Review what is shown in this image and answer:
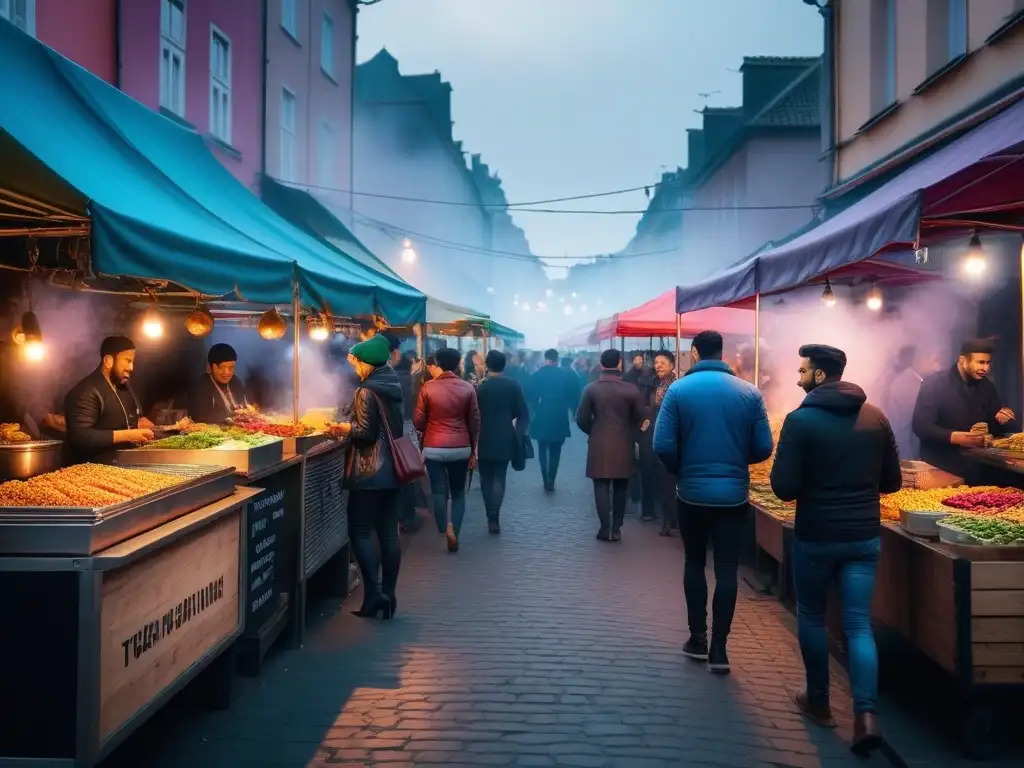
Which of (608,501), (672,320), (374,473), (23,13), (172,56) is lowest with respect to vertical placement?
(608,501)

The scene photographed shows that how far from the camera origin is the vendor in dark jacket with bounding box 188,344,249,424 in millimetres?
8898

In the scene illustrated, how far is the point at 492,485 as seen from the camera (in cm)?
1078

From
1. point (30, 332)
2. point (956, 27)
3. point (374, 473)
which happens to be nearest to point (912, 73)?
point (956, 27)

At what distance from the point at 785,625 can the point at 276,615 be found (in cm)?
383

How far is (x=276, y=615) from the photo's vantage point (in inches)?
234

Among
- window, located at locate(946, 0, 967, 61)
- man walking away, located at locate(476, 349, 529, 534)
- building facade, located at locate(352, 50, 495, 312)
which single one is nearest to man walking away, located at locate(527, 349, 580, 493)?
man walking away, located at locate(476, 349, 529, 534)

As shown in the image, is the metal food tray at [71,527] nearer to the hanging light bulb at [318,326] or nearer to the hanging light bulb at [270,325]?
the hanging light bulb at [270,325]

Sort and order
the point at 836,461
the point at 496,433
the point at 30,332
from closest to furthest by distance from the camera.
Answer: the point at 836,461
the point at 30,332
the point at 496,433

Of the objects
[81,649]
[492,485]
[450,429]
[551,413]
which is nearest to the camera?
[81,649]

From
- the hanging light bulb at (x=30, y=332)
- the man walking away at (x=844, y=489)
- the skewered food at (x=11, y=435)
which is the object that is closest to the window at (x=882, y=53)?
the man walking away at (x=844, y=489)

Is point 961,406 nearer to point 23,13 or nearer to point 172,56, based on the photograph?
point 23,13

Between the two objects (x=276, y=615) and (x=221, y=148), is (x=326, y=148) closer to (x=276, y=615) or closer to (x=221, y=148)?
(x=221, y=148)

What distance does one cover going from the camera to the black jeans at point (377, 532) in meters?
6.91

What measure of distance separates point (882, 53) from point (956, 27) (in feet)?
8.34
